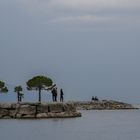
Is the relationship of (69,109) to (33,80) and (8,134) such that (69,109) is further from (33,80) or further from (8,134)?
(33,80)

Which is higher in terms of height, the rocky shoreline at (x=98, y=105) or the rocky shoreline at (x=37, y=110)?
the rocky shoreline at (x=98, y=105)

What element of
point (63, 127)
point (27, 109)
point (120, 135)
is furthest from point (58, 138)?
point (27, 109)

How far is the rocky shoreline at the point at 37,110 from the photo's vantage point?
7750 centimetres

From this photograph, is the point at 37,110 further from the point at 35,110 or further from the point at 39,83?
the point at 39,83

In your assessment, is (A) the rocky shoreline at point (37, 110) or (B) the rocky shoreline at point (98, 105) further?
(B) the rocky shoreline at point (98, 105)

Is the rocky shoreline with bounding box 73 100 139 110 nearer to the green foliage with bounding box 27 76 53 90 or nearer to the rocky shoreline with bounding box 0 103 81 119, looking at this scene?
the green foliage with bounding box 27 76 53 90

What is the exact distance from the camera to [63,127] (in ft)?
205

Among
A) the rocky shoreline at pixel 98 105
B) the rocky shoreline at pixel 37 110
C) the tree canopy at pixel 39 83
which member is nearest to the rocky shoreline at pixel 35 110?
the rocky shoreline at pixel 37 110

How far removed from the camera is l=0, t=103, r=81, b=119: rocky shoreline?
254 feet

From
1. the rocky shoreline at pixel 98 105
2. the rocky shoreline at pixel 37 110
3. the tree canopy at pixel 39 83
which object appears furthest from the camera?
the rocky shoreline at pixel 98 105

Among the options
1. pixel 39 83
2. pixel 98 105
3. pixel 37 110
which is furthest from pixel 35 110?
pixel 98 105

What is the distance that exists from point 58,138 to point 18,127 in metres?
13.4

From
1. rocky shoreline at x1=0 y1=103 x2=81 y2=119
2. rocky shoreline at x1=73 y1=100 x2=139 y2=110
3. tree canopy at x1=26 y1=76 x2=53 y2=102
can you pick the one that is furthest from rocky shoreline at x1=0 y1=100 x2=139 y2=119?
rocky shoreline at x1=73 y1=100 x2=139 y2=110

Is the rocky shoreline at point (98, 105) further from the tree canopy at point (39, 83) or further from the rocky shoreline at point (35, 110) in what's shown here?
the rocky shoreline at point (35, 110)
